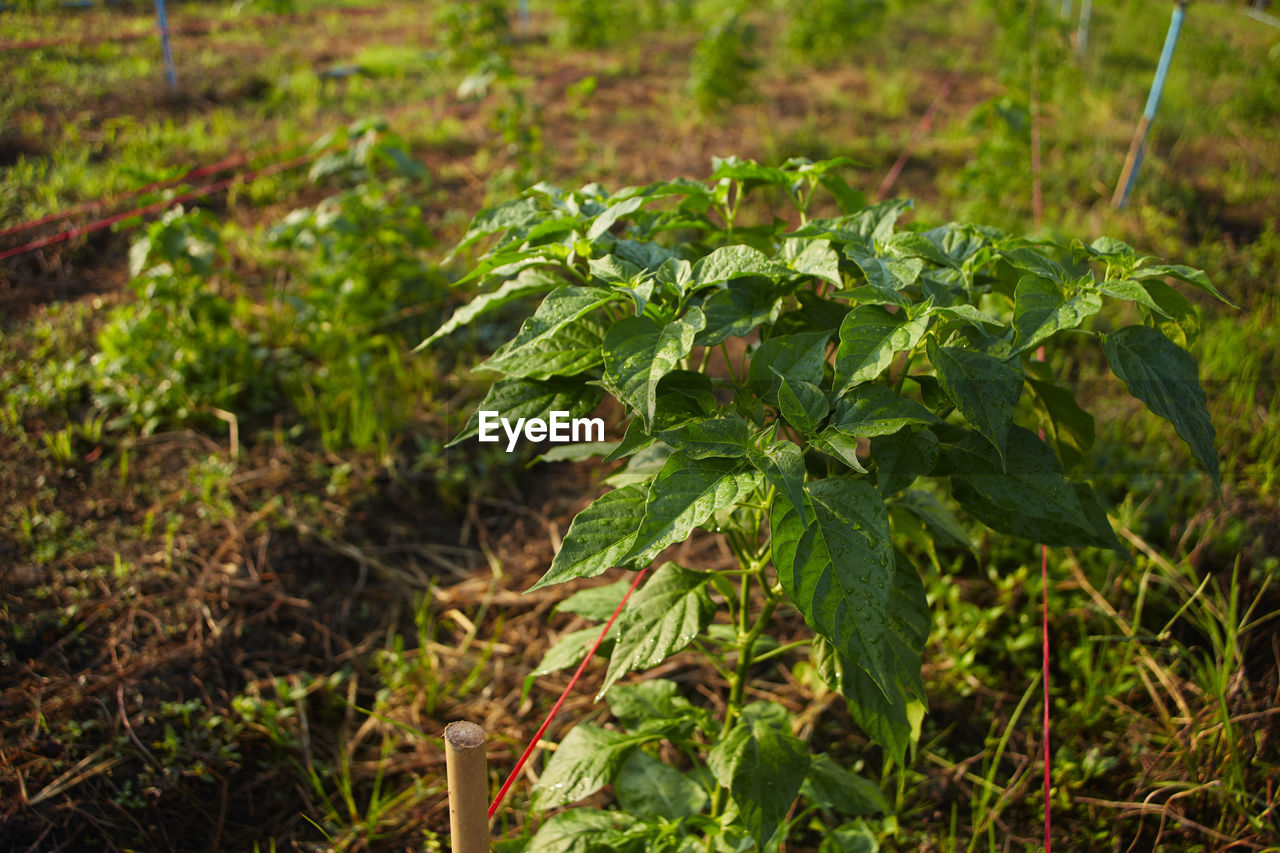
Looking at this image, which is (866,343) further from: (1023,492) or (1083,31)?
(1083,31)

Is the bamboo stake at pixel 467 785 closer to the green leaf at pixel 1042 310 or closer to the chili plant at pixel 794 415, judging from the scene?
the chili plant at pixel 794 415

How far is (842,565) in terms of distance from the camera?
0.94m

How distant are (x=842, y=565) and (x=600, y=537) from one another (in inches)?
10.6

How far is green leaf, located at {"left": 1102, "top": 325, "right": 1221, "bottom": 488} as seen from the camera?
1.02 meters

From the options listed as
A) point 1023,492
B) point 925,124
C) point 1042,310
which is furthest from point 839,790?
point 925,124

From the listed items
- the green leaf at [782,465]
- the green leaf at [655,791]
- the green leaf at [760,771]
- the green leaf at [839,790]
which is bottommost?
the green leaf at [655,791]

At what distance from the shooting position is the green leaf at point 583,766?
134 cm

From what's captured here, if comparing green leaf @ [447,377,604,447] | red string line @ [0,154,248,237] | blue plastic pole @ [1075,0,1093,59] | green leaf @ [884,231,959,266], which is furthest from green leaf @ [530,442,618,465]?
blue plastic pole @ [1075,0,1093,59]

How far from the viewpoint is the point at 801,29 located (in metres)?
6.10

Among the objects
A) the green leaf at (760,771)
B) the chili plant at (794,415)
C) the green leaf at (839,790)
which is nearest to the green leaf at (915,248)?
the chili plant at (794,415)

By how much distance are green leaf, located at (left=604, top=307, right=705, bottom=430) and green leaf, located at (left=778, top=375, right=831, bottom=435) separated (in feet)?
0.41

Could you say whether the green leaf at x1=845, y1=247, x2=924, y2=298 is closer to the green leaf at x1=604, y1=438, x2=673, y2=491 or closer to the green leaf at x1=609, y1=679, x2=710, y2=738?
the green leaf at x1=604, y1=438, x2=673, y2=491

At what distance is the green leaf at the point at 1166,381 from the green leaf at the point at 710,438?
1.51ft

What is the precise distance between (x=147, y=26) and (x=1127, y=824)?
23.2 feet
